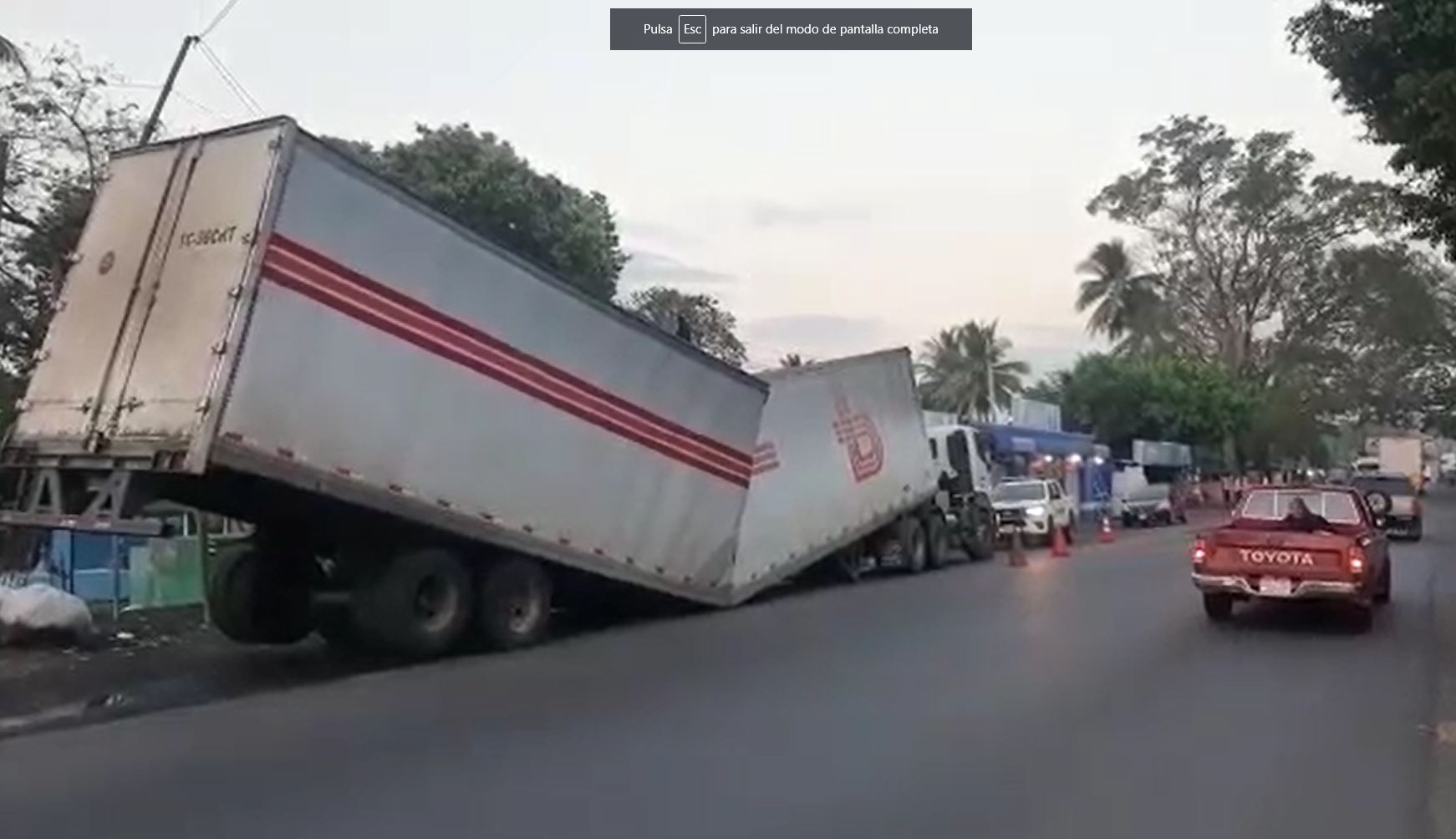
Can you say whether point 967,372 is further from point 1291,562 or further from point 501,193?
point 1291,562

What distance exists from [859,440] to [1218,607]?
803 cm

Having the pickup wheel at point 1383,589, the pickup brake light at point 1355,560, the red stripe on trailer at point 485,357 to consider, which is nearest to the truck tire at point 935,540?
the pickup wheel at point 1383,589

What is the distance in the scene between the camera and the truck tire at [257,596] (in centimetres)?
1473

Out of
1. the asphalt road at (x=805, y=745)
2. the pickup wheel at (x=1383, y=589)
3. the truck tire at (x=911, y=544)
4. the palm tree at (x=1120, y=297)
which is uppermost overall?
the palm tree at (x=1120, y=297)

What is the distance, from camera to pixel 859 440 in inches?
930

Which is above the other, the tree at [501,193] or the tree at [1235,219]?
the tree at [1235,219]

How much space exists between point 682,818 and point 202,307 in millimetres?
7078

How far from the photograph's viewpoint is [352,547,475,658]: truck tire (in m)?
13.5

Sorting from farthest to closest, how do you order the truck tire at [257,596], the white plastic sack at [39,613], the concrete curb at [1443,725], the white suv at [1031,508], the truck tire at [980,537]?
the white suv at [1031,508] → the truck tire at [980,537] → the truck tire at [257,596] → the white plastic sack at [39,613] → the concrete curb at [1443,725]

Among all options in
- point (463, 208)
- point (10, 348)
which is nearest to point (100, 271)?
point (10, 348)


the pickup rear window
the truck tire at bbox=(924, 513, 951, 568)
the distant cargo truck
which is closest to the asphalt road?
the distant cargo truck

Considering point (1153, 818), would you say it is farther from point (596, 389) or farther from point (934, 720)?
point (596, 389)

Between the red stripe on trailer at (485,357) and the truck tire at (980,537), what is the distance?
503 inches

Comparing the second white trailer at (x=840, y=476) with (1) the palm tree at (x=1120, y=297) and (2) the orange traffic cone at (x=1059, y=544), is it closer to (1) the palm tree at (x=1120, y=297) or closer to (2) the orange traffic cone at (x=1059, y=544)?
(2) the orange traffic cone at (x=1059, y=544)
